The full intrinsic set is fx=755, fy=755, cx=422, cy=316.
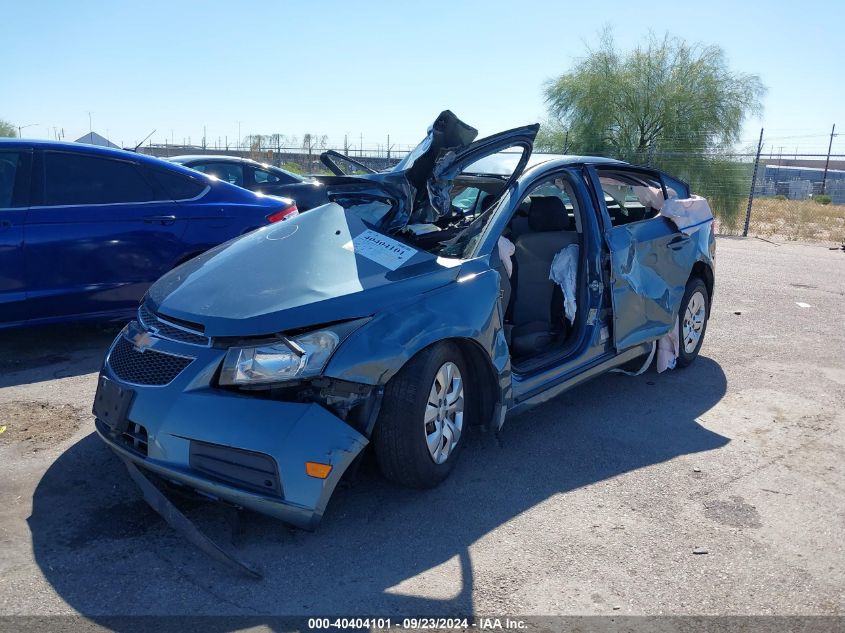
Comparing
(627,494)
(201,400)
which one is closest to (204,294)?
(201,400)

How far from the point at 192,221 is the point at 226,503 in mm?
3723

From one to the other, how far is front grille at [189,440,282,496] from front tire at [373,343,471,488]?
0.60 meters

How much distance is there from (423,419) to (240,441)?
2.84ft

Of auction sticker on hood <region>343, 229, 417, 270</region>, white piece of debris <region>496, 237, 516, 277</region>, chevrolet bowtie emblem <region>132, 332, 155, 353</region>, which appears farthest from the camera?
white piece of debris <region>496, 237, 516, 277</region>

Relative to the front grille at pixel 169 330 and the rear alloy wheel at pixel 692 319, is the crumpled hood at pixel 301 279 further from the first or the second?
the rear alloy wheel at pixel 692 319

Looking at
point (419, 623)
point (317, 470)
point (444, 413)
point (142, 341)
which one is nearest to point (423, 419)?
point (444, 413)

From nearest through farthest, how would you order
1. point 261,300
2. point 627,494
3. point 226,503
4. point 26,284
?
point 226,503 < point 261,300 < point 627,494 < point 26,284

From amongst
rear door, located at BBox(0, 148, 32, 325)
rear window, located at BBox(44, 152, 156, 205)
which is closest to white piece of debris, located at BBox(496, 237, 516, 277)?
rear window, located at BBox(44, 152, 156, 205)

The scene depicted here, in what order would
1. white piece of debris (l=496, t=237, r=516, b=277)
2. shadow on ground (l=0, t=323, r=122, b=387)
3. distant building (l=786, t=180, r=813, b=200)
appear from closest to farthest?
1. white piece of debris (l=496, t=237, r=516, b=277)
2. shadow on ground (l=0, t=323, r=122, b=387)
3. distant building (l=786, t=180, r=813, b=200)

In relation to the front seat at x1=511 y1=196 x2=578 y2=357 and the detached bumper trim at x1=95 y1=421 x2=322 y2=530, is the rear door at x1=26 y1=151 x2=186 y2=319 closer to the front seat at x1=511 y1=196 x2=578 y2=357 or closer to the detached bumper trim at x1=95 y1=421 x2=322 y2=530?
the front seat at x1=511 y1=196 x2=578 y2=357

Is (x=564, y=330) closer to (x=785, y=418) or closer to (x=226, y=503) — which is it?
(x=785, y=418)

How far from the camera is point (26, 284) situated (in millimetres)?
5578

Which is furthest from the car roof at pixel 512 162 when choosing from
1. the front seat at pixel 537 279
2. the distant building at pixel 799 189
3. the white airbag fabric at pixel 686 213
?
the distant building at pixel 799 189

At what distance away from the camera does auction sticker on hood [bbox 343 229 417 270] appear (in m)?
3.79
